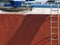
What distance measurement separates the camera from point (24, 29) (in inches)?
401

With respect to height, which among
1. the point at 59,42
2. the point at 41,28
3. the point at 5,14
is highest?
the point at 5,14

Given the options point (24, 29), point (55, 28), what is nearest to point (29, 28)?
point (24, 29)

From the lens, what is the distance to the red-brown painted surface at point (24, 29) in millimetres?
10141

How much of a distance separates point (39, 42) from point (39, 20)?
1009 mm

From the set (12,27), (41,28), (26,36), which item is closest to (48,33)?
(41,28)

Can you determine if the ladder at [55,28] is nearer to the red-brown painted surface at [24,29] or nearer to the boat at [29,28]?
the boat at [29,28]

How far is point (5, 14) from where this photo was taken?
33.7ft

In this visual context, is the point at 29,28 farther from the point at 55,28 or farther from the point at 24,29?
the point at 55,28

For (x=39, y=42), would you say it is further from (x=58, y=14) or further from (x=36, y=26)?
(x=58, y=14)

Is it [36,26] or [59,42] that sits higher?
[36,26]

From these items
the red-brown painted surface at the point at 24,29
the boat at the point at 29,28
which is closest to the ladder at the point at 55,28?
the boat at the point at 29,28

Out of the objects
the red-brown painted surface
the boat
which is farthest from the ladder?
the red-brown painted surface

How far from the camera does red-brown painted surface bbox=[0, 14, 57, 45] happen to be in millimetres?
10141

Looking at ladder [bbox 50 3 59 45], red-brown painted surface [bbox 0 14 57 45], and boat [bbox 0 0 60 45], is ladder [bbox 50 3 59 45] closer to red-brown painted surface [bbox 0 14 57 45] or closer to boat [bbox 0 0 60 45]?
boat [bbox 0 0 60 45]
